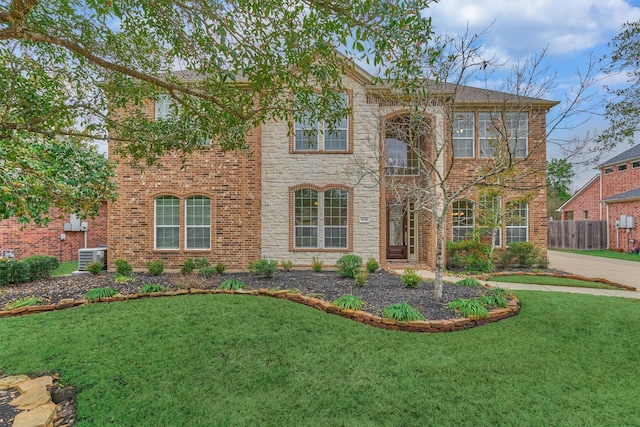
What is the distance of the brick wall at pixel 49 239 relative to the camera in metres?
11.7

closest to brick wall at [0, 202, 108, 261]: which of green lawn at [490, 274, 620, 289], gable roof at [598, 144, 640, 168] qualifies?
green lawn at [490, 274, 620, 289]

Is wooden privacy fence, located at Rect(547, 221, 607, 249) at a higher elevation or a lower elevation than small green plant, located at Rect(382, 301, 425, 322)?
higher

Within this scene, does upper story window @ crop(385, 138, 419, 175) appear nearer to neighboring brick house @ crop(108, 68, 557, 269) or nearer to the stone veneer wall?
neighboring brick house @ crop(108, 68, 557, 269)

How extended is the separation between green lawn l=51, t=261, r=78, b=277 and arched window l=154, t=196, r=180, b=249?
2.83m

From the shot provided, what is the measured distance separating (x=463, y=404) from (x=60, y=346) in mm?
5290

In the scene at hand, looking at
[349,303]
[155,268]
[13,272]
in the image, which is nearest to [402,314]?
[349,303]

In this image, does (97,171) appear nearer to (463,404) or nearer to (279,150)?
(463,404)

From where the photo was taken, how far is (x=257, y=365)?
375 cm

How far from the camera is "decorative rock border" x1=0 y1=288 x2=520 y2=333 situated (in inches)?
190

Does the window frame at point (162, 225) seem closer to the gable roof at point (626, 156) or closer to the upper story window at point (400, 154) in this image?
the upper story window at point (400, 154)

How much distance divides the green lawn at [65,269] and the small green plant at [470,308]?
10942mm

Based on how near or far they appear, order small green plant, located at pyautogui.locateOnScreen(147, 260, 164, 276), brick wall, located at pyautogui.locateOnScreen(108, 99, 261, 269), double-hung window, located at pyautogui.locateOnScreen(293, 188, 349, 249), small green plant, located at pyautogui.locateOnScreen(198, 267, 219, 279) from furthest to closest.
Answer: double-hung window, located at pyautogui.locateOnScreen(293, 188, 349, 249)
brick wall, located at pyautogui.locateOnScreen(108, 99, 261, 269)
small green plant, located at pyautogui.locateOnScreen(147, 260, 164, 276)
small green plant, located at pyautogui.locateOnScreen(198, 267, 219, 279)

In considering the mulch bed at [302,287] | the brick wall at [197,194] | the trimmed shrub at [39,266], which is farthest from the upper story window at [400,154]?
the trimmed shrub at [39,266]

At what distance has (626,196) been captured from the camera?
17969 millimetres
